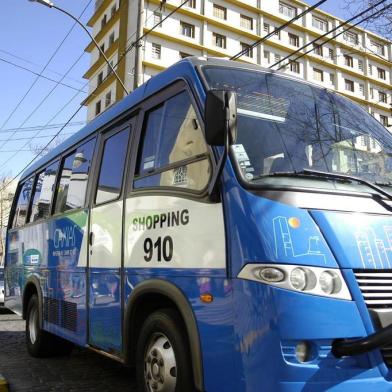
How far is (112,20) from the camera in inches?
1576

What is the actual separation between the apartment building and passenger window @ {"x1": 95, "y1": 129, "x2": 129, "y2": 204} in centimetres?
2759

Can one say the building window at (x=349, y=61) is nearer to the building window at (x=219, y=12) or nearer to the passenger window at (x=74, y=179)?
the building window at (x=219, y=12)

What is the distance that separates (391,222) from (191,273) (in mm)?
1399

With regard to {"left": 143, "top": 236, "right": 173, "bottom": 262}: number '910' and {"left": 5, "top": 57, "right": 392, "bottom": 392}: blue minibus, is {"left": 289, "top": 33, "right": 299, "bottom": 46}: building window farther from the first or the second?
{"left": 143, "top": 236, "right": 173, "bottom": 262}: number '910'

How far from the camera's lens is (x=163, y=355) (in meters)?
3.65

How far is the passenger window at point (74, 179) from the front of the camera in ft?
19.0

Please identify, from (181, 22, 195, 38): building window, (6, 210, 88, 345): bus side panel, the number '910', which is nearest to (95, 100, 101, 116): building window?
(181, 22, 195, 38): building window

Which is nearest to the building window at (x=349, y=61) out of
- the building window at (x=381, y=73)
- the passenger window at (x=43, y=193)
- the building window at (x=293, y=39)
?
the building window at (x=381, y=73)

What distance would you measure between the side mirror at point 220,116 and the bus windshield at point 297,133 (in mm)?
210

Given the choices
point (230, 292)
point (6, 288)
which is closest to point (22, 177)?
point (6, 288)

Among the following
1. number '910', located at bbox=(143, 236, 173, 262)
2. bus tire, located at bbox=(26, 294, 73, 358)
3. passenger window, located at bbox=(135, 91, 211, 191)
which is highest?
passenger window, located at bbox=(135, 91, 211, 191)

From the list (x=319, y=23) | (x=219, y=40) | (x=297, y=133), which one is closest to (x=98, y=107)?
(x=219, y=40)

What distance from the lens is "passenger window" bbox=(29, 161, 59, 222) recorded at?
7184 mm

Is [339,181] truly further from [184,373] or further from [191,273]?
[184,373]
